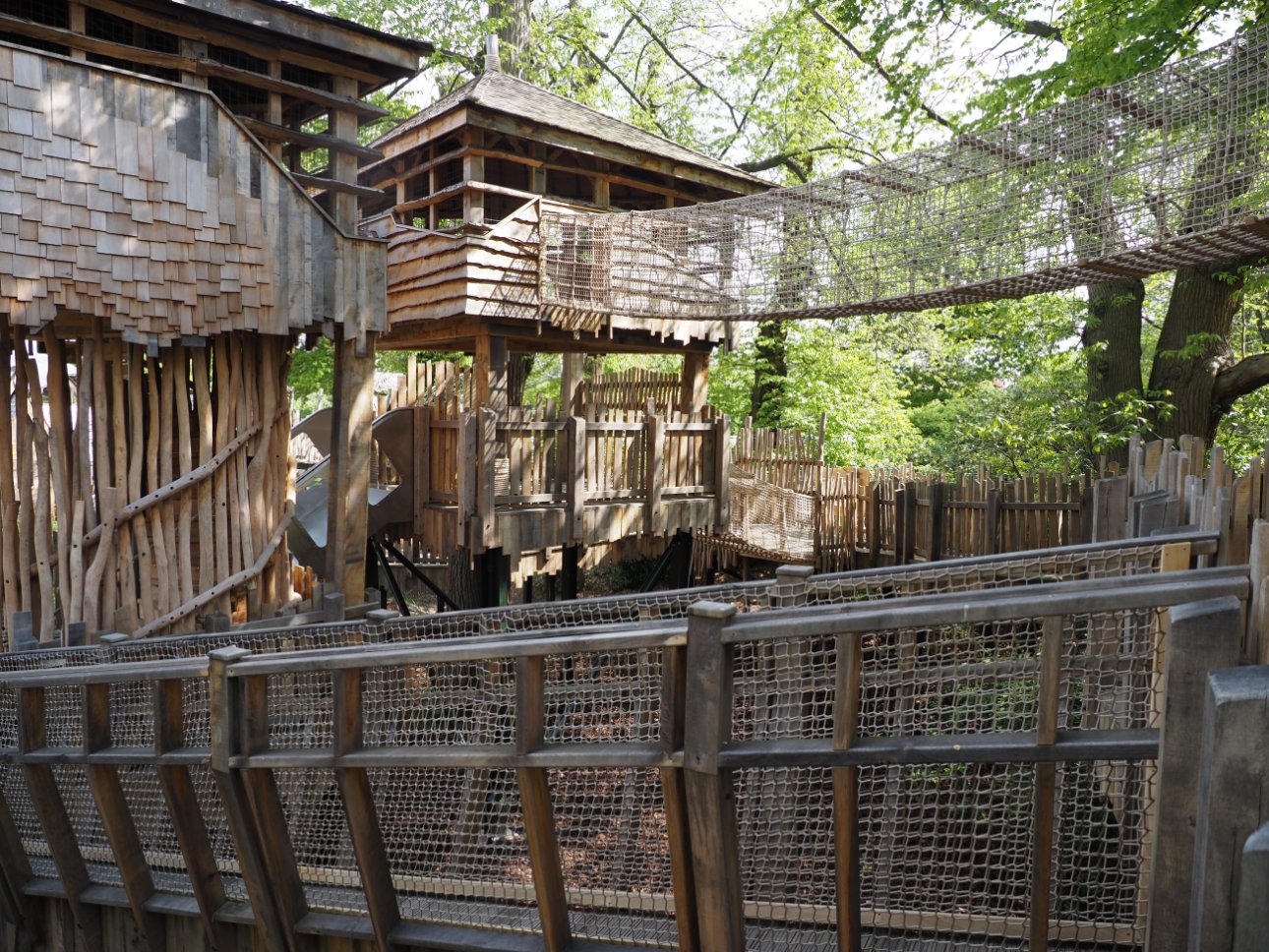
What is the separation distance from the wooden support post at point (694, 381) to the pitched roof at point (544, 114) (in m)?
2.58

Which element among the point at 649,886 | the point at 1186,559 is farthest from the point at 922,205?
the point at 649,886

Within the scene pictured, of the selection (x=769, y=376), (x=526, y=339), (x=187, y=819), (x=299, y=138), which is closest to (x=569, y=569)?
(x=526, y=339)

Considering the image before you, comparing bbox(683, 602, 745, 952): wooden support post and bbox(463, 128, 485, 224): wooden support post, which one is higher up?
bbox(463, 128, 485, 224): wooden support post

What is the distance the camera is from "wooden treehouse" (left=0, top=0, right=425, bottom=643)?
6445mm

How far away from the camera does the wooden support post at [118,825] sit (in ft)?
14.6

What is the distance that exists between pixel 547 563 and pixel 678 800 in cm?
785

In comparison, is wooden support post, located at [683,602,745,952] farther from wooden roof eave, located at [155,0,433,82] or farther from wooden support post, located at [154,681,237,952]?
wooden roof eave, located at [155,0,433,82]

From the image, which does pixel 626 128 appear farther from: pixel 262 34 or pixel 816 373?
pixel 816 373

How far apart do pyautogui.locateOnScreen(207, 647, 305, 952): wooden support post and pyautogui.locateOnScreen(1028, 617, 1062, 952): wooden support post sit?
2.83 meters

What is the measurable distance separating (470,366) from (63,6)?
18.4ft

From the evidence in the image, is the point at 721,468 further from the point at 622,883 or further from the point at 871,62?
the point at 871,62

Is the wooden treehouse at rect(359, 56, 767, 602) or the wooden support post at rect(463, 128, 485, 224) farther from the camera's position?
the wooden support post at rect(463, 128, 485, 224)

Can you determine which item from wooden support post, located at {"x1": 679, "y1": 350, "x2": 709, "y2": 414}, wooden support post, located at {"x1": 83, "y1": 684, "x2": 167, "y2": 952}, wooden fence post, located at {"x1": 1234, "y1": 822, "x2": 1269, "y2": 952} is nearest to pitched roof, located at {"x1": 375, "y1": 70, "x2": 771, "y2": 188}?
wooden support post, located at {"x1": 679, "y1": 350, "x2": 709, "y2": 414}

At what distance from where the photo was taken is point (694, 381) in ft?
45.1
